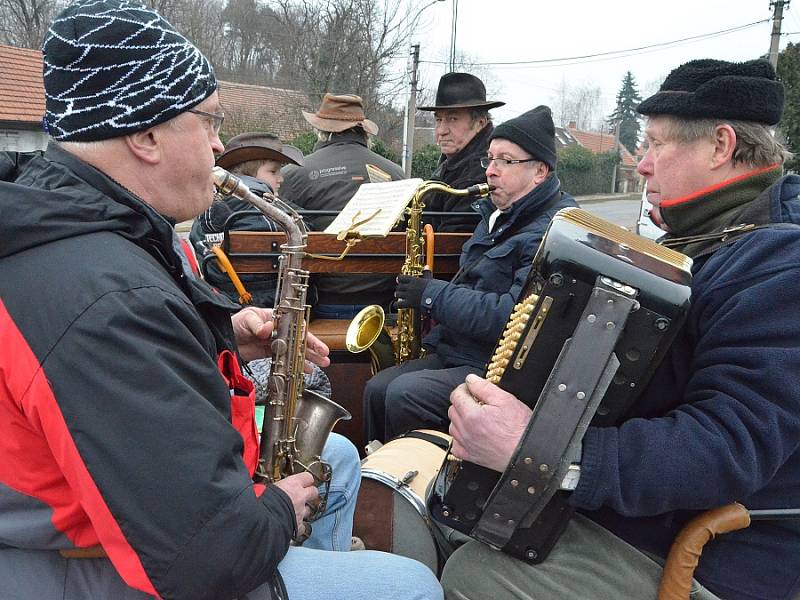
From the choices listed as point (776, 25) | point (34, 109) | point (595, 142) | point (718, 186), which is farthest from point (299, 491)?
point (595, 142)

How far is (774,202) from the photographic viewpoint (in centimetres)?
156

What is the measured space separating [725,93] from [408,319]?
2343mm

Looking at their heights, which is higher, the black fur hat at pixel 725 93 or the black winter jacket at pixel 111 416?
the black fur hat at pixel 725 93

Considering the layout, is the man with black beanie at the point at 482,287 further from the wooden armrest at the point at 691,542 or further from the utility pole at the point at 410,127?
the utility pole at the point at 410,127

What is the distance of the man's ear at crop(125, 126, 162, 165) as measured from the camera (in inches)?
54.8

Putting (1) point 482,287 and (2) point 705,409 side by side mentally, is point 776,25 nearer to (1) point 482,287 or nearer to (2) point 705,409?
(1) point 482,287

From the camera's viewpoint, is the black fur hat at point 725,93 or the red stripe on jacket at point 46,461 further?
the black fur hat at point 725,93

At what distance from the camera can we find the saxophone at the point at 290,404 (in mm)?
2055

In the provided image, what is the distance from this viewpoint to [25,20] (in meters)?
23.3

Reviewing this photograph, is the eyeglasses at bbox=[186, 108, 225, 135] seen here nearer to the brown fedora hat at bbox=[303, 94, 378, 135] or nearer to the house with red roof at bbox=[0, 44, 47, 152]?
the brown fedora hat at bbox=[303, 94, 378, 135]

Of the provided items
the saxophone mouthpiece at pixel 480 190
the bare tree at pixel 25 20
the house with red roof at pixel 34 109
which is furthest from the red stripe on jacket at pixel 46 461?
the bare tree at pixel 25 20

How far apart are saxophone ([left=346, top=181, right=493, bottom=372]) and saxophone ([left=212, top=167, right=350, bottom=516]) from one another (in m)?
1.01

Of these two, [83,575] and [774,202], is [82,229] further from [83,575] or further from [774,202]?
[774,202]

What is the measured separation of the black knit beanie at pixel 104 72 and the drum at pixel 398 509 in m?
1.39
